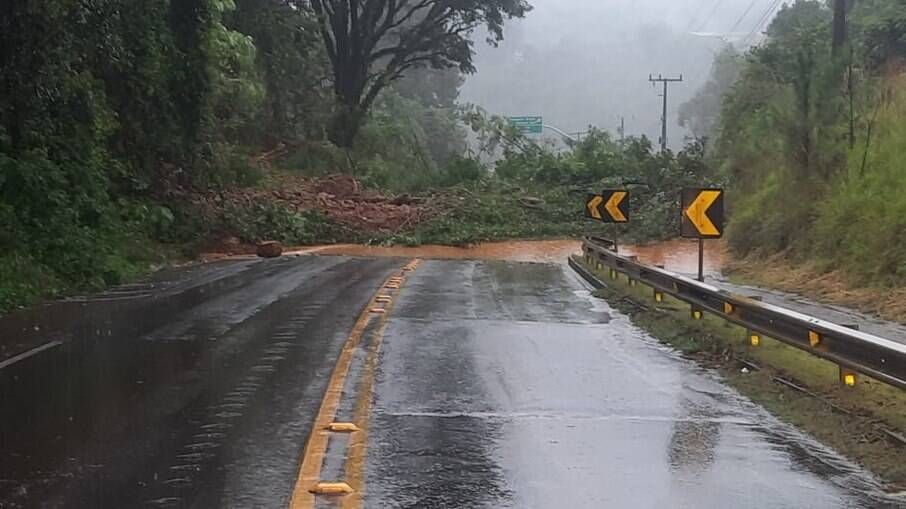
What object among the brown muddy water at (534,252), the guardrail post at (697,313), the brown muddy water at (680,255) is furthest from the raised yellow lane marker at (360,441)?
the brown muddy water at (534,252)

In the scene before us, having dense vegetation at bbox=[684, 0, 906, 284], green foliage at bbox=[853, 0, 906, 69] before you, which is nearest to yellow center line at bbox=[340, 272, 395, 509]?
dense vegetation at bbox=[684, 0, 906, 284]

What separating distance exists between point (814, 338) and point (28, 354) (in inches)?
303

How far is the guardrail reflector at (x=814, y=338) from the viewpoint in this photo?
9484 mm

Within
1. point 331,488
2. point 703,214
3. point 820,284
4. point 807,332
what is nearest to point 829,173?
point 820,284

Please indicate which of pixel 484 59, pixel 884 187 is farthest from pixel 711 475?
pixel 484 59

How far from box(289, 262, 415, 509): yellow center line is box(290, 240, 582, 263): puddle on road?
19643 mm

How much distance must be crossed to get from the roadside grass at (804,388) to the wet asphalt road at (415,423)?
0.23 m

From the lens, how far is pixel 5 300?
1498 cm

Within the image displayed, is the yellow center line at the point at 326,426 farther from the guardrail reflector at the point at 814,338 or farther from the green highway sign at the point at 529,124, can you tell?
the green highway sign at the point at 529,124

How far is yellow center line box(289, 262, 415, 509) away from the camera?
19.9ft

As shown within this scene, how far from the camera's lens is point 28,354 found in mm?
10914

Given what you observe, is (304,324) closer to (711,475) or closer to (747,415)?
(747,415)

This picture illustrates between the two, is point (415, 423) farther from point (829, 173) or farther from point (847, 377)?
point (829, 173)

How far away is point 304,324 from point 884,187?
38.1 feet
